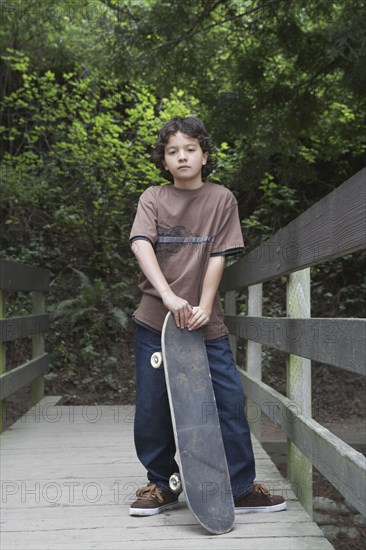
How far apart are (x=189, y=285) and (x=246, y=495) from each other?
33.2 inches

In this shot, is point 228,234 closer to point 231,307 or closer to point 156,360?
point 156,360

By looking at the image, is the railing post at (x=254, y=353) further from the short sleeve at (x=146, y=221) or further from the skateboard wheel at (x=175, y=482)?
the skateboard wheel at (x=175, y=482)

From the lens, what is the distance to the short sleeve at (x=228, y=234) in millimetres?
2802

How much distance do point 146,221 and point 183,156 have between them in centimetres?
30

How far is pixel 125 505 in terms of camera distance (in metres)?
2.91

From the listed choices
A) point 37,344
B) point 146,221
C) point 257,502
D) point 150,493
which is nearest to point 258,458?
point 257,502

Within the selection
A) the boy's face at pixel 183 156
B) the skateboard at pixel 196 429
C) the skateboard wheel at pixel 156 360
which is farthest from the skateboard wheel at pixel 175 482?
the boy's face at pixel 183 156

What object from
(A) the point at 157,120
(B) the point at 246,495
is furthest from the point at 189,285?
(A) the point at 157,120

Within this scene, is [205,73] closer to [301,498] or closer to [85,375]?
[85,375]

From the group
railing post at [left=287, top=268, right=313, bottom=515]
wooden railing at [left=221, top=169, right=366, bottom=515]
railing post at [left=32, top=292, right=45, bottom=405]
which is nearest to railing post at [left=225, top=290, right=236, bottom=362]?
wooden railing at [left=221, top=169, right=366, bottom=515]

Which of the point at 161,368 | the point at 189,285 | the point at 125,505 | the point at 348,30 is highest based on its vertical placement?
the point at 348,30

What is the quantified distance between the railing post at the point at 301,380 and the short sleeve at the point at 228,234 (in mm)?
277

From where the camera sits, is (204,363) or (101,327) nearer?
(204,363)

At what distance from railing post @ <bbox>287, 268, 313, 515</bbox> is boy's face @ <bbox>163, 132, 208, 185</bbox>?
Answer: 1.94 feet
